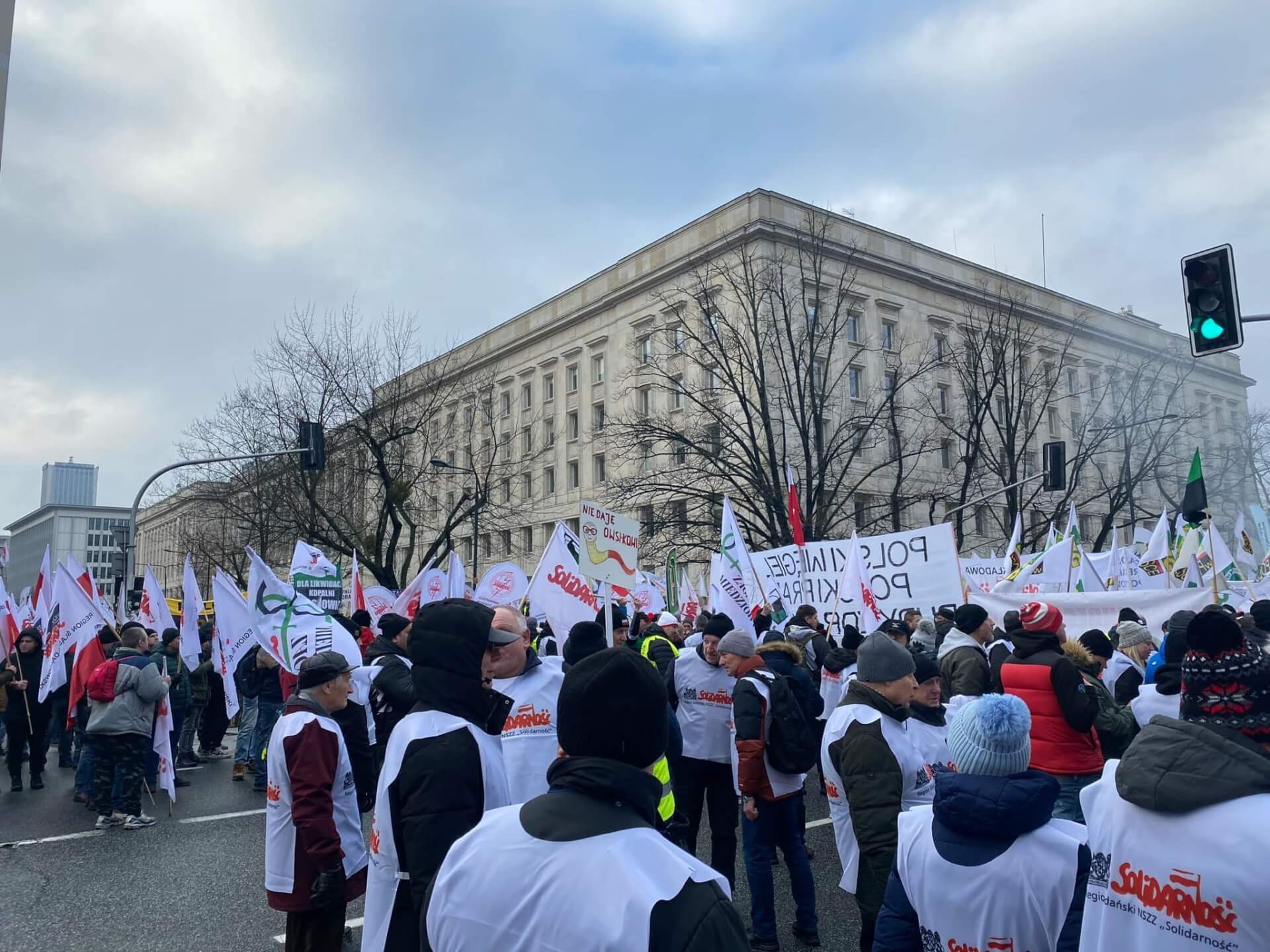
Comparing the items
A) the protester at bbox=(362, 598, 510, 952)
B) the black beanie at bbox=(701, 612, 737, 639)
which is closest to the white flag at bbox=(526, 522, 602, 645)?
the black beanie at bbox=(701, 612, 737, 639)

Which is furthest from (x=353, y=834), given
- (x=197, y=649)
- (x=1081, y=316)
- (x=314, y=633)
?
(x=1081, y=316)

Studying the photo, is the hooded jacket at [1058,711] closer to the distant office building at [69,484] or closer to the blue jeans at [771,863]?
the blue jeans at [771,863]

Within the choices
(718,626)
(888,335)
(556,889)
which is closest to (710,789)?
(718,626)

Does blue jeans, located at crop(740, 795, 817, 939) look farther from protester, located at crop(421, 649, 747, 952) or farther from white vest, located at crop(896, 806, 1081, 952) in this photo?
protester, located at crop(421, 649, 747, 952)

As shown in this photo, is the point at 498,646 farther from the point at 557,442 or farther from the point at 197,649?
the point at 557,442

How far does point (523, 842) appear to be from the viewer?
1861 mm

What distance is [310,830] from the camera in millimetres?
4414

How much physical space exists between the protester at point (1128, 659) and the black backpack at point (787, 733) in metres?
2.98

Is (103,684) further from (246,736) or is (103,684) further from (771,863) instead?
(771,863)

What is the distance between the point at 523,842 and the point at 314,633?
23.1ft

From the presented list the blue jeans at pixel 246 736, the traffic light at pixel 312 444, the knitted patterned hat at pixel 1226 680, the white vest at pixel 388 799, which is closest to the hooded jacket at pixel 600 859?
the white vest at pixel 388 799

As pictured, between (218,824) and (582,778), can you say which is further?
(218,824)

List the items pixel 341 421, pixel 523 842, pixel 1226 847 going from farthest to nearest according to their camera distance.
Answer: pixel 341 421, pixel 1226 847, pixel 523 842

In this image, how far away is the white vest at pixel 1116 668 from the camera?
25.2ft
